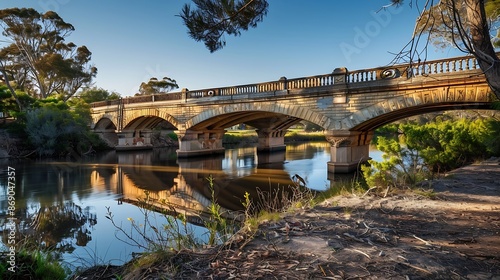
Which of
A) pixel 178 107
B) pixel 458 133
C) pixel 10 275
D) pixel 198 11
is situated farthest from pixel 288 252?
→ pixel 178 107

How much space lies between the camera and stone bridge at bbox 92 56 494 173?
9703 mm

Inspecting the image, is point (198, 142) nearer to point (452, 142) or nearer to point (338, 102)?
point (338, 102)

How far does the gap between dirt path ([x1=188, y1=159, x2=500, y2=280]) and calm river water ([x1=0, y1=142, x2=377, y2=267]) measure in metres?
1.51

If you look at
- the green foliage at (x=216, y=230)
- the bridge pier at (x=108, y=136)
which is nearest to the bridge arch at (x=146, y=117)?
the bridge pier at (x=108, y=136)

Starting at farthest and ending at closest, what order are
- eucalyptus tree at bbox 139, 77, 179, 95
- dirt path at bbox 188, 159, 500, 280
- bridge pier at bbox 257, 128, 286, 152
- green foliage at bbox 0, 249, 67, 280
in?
1. eucalyptus tree at bbox 139, 77, 179, 95
2. bridge pier at bbox 257, 128, 286, 152
3. green foliage at bbox 0, 249, 67, 280
4. dirt path at bbox 188, 159, 500, 280

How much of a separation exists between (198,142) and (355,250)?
17764mm

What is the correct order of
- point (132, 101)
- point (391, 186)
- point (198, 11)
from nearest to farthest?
1. point (198, 11)
2. point (391, 186)
3. point (132, 101)

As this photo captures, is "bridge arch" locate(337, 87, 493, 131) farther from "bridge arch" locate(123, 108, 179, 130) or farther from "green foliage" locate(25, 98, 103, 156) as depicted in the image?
"green foliage" locate(25, 98, 103, 156)

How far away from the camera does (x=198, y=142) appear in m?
19.7

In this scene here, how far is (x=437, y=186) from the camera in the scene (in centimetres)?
564

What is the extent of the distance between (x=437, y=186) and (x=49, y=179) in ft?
41.2

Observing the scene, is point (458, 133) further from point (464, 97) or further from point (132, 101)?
point (132, 101)

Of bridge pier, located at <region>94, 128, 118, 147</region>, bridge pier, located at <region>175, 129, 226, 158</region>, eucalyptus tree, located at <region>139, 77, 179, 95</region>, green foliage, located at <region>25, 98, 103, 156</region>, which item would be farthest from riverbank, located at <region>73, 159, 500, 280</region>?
eucalyptus tree, located at <region>139, 77, 179, 95</region>

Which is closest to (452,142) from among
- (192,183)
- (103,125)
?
(192,183)
